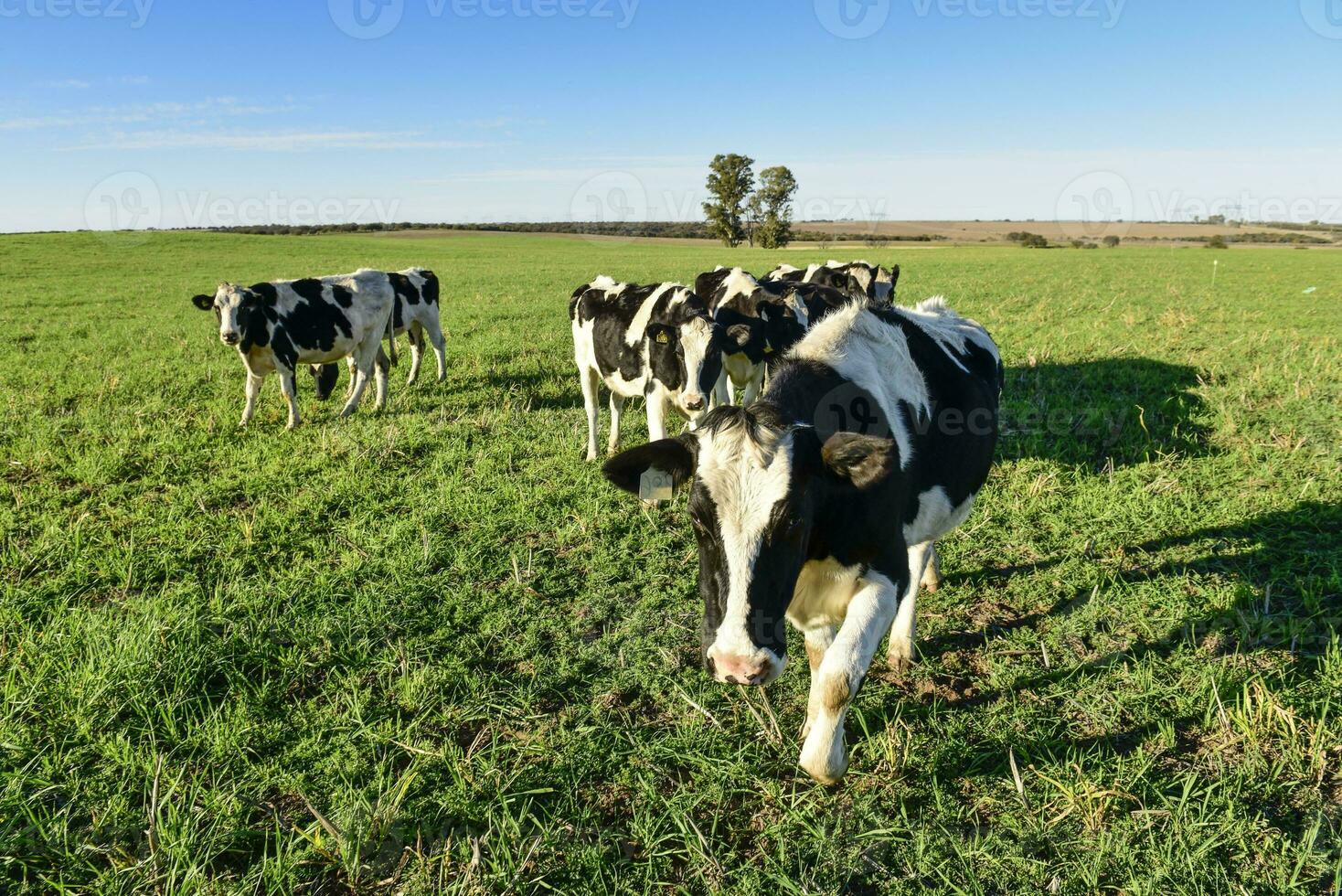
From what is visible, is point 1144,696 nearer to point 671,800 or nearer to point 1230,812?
point 1230,812

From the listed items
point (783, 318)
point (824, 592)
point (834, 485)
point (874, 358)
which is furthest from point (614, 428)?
point (834, 485)

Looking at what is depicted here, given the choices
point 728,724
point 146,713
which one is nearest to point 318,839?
point 146,713

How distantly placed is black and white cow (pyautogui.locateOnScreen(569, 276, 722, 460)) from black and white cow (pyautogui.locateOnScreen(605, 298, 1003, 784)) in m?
3.18

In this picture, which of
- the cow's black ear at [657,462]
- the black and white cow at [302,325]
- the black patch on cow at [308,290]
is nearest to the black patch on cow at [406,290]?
the black and white cow at [302,325]

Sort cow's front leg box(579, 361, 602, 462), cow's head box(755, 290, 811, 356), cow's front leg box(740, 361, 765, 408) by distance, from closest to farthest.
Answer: cow's head box(755, 290, 811, 356), cow's front leg box(579, 361, 602, 462), cow's front leg box(740, 361, 765, 408)

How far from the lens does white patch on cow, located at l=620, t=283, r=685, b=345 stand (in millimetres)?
7535

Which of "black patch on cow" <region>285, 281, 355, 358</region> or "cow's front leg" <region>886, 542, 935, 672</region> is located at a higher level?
"black patch on cow" <region>285, 281, 355, 358</region>

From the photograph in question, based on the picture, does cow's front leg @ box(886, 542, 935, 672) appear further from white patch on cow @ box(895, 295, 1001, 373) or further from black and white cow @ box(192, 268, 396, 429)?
black and white cow @ box(192, 268, 396, 429)

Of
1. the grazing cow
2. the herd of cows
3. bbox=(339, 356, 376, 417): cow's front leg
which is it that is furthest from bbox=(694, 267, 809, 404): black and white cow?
the grazing cow

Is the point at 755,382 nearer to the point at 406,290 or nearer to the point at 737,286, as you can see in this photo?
the point at 737,286

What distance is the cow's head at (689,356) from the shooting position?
6.75 meters

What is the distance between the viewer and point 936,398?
3762 millimetres

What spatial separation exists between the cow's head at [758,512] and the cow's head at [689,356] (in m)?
3.92

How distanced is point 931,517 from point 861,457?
1.26m
